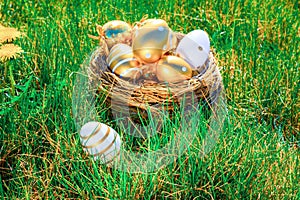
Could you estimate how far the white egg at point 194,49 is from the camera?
283cm

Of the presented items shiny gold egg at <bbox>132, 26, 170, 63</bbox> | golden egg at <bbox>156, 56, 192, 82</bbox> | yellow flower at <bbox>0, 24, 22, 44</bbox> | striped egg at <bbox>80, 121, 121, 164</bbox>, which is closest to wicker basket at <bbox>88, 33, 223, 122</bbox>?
golden egg at <bbox>156, 56, 192, 82</bbox>

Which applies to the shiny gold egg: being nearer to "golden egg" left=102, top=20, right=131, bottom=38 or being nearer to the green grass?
"golden egg" left=102, top=20, right=131, bottom=38

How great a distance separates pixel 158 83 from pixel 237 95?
0.62m

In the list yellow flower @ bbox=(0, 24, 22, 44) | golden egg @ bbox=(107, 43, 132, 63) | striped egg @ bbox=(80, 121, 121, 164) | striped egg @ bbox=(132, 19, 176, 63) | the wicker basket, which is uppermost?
yellow flower @ bbox=(0, 24, 22, 44)

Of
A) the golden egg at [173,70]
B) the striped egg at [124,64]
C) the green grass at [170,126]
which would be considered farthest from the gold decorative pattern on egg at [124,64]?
the green grass at [170,126]

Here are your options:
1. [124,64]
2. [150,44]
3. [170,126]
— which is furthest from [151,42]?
[170,126]

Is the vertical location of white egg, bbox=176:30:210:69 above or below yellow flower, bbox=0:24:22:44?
below

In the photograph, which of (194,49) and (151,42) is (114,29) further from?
(194,49)

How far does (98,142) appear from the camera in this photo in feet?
8.02

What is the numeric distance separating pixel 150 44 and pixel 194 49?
9.5 inches

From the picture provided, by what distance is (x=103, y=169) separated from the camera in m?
2.41

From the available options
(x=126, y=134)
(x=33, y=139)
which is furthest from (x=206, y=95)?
(x=33, y=139)

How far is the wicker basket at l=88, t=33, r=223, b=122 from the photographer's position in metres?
2.68

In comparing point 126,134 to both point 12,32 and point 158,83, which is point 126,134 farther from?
point 12,32
